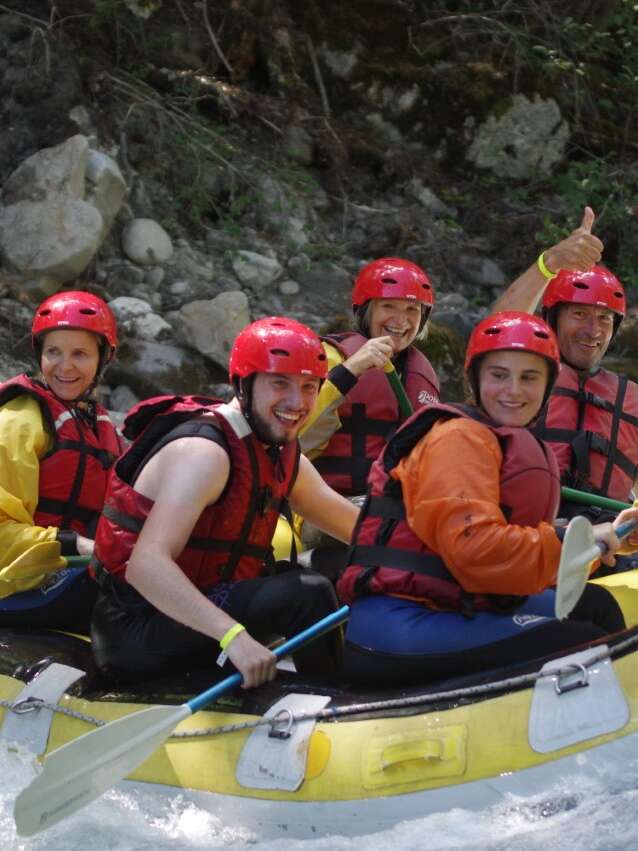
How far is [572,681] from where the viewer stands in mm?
3379

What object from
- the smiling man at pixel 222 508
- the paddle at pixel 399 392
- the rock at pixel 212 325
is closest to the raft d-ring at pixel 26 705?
the smiling man at pixel 222 508

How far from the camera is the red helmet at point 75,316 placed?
495 cm

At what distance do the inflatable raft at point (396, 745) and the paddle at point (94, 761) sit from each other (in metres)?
0.18

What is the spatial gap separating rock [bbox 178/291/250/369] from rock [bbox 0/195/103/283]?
88 centimetres

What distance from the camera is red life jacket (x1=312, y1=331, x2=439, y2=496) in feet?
17.3

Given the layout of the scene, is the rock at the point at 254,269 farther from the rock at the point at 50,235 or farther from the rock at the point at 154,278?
the rock at the point at 50,235

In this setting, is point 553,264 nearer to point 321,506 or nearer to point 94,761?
point 321,506

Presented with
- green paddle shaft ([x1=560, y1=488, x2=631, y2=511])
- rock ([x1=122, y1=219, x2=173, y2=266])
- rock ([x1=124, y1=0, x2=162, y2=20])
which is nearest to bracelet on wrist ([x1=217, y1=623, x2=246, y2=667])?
green paddle shaft ([x1=560, y1=488, x2=631, y2=511])

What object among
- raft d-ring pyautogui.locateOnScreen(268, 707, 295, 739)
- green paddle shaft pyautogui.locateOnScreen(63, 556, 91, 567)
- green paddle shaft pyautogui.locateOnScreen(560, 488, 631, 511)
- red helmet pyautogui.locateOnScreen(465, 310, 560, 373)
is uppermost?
red helmet pyautogui.locateOnScreen(465, 310, 560, 373)

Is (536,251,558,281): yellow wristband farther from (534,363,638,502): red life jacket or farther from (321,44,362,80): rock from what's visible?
(321,44,362,80): rock

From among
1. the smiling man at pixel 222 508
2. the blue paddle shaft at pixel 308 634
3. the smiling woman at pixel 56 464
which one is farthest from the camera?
the smiling woman at pixel 56 464

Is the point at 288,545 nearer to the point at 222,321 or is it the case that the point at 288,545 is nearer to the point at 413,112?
the point at 222,321

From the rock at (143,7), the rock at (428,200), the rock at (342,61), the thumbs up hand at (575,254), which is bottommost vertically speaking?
Result: the thumbs up hand at (575,254)

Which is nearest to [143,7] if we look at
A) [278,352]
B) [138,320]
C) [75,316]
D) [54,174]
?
[54,174]
